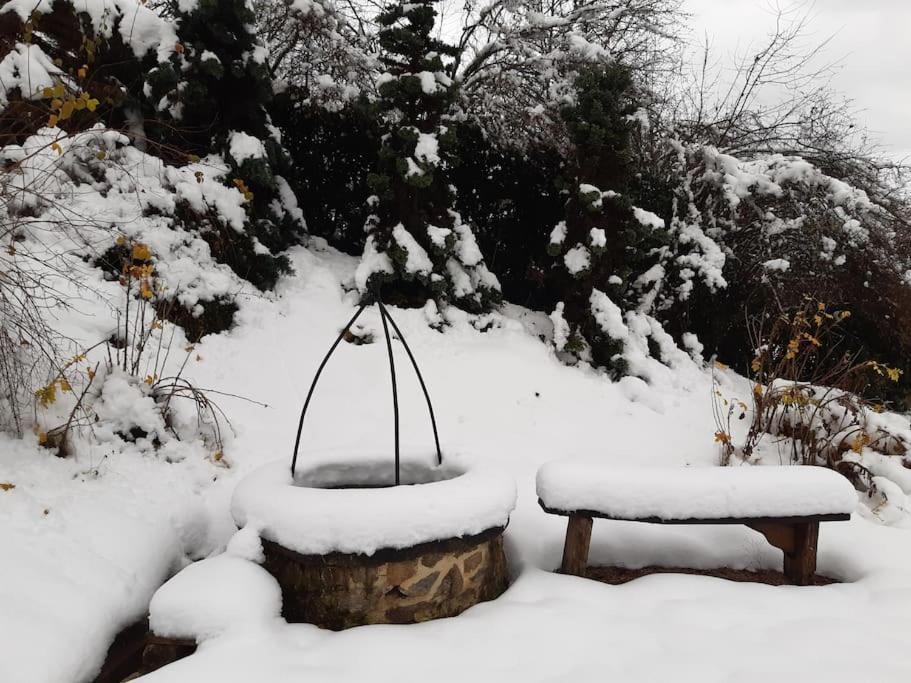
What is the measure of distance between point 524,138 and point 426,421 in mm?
3143

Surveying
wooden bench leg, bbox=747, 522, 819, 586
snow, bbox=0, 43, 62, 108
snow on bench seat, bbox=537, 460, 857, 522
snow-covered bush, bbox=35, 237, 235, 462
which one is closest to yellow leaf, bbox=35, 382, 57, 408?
snow-covered bush, bbox=35, 237, 235, 462

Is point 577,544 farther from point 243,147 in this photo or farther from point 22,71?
point 22,71

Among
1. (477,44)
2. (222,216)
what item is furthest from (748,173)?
(222,216)

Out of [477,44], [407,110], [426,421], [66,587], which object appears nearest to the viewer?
[66,587]

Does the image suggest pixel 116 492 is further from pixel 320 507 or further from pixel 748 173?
pixel 748 173

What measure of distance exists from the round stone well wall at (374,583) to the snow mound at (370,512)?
0.15 feet

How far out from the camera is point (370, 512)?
6.77ft

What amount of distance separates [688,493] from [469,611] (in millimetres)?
1081

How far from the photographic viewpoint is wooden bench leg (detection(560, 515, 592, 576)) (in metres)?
2.57

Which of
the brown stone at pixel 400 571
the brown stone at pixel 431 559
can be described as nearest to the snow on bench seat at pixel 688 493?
the brown stone at pixel 431 559

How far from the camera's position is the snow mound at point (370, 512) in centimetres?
206

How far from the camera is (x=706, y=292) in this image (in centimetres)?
561

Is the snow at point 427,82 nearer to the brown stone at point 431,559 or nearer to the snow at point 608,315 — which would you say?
the snow at point 608,315

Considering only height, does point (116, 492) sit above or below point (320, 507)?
below
